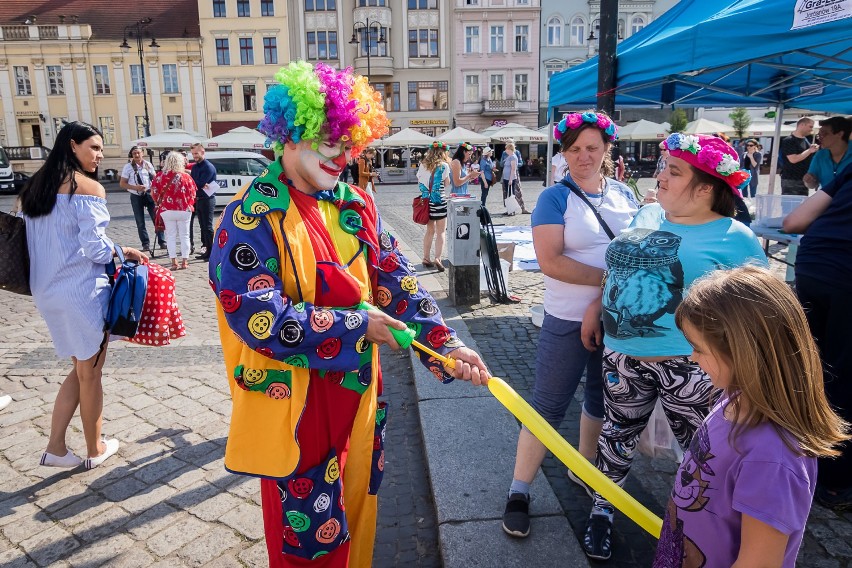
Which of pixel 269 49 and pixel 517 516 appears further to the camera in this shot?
pixel 269 49

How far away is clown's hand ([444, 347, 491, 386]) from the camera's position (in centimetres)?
204

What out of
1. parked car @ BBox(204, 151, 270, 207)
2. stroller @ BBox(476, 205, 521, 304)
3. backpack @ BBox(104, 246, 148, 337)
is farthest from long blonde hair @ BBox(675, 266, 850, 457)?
parked car @ BBox(204, 151, 270, 207)

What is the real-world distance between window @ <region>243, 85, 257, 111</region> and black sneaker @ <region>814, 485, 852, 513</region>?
140 ft

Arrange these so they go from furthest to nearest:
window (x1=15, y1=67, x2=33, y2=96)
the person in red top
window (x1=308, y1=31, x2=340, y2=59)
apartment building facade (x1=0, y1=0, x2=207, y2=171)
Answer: window (x1=308, y1=31, x2=340, y2=59)
window (x1=15, y1=67, x2=33, y2=96)
apartment building facade (x1=0, y1=0, x2=207, y2=171)
the person in red top

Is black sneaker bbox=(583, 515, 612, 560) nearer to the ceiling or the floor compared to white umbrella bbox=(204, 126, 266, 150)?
nearer to the floor

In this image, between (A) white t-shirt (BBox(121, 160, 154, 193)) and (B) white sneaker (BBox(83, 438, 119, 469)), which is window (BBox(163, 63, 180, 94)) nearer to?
(A) white t-shirt (BBox(121, 160, 154, 193))

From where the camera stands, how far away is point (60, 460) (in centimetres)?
335

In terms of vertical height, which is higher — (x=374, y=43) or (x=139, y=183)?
(x=374, y=43)

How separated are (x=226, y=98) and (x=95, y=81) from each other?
337 inches

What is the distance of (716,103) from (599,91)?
4067mm

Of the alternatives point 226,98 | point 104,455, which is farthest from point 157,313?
point 226,98

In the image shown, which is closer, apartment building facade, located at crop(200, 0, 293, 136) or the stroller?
the stroller

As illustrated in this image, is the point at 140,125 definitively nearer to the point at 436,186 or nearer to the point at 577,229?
the point at 436,186

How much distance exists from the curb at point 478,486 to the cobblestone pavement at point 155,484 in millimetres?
148
